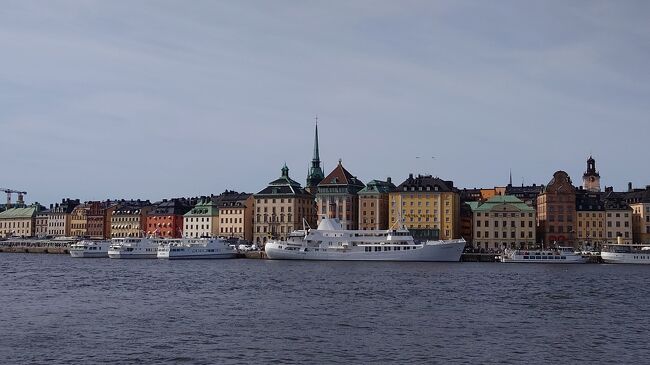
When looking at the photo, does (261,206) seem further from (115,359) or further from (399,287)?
(115,359)

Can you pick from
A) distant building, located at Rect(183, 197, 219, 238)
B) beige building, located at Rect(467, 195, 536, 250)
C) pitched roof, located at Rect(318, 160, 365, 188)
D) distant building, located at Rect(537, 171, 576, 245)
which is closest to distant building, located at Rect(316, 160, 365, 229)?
pitched roof, located at Rect(318, 160, 365, 188)

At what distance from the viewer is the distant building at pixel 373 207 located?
16588 centimetres

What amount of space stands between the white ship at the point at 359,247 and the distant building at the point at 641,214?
49905mm

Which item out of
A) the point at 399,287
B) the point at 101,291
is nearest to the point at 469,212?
the point at 399,287

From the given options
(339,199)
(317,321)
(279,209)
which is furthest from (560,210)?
(317,321)

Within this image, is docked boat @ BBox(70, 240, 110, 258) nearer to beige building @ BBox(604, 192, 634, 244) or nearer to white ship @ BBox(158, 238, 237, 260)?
white ship @ BBox(158, 238, 237, 260)

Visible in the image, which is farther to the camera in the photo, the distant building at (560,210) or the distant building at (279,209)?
the distant building at (279,209)

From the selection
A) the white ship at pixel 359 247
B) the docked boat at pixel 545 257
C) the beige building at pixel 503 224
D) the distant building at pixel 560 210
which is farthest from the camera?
the beige building at pixel 503 224

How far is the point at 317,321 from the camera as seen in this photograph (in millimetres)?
47812

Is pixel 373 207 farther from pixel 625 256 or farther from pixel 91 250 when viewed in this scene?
pixel 91 250

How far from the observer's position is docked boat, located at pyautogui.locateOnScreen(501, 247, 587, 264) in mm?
130500

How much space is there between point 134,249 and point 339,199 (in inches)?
1814

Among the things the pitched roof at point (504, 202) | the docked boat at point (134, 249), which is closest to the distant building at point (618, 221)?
the pitched roof at point (504, 202)

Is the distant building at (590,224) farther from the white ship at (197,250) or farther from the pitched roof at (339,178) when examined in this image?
the white ship at (197,250)
